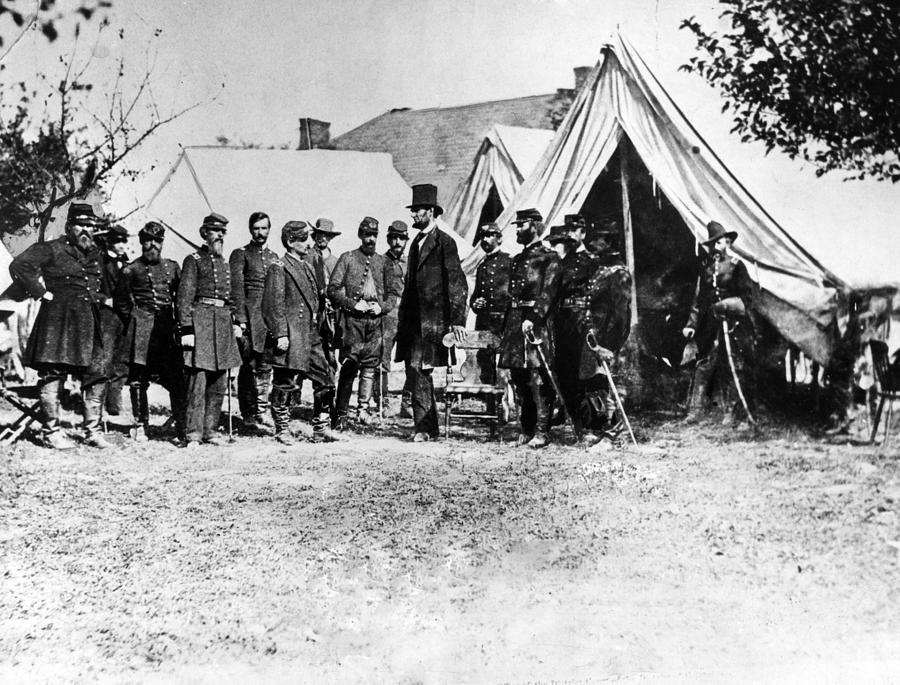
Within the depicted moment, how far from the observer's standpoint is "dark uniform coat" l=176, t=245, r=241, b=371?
4.53 m

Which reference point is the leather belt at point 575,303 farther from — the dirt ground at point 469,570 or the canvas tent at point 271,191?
the canvas tent at point 271,191

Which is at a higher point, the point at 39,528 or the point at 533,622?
the point at 39,528

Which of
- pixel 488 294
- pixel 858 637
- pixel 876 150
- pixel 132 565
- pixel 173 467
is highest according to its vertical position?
pixel 876 150

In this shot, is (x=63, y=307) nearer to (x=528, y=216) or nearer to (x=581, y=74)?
(x=528, y=216)

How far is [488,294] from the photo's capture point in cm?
490

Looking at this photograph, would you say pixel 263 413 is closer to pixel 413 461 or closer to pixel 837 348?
pixel 413 461

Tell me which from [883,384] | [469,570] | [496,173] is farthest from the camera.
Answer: [496,173]

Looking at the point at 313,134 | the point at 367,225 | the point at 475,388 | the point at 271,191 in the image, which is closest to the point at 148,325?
the point at 271,191

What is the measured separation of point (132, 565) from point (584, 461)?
213 centimetres

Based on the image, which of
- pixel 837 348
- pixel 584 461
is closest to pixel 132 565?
pixel 584 461

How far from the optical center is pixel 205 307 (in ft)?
14.9

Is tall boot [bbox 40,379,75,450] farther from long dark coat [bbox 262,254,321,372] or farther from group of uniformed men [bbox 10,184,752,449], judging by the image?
long dark coat [bbox 262,254,321,372]

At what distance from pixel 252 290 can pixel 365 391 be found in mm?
888

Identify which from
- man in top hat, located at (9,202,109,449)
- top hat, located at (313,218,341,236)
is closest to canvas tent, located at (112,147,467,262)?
top hat, located at (313,218,341,236)
